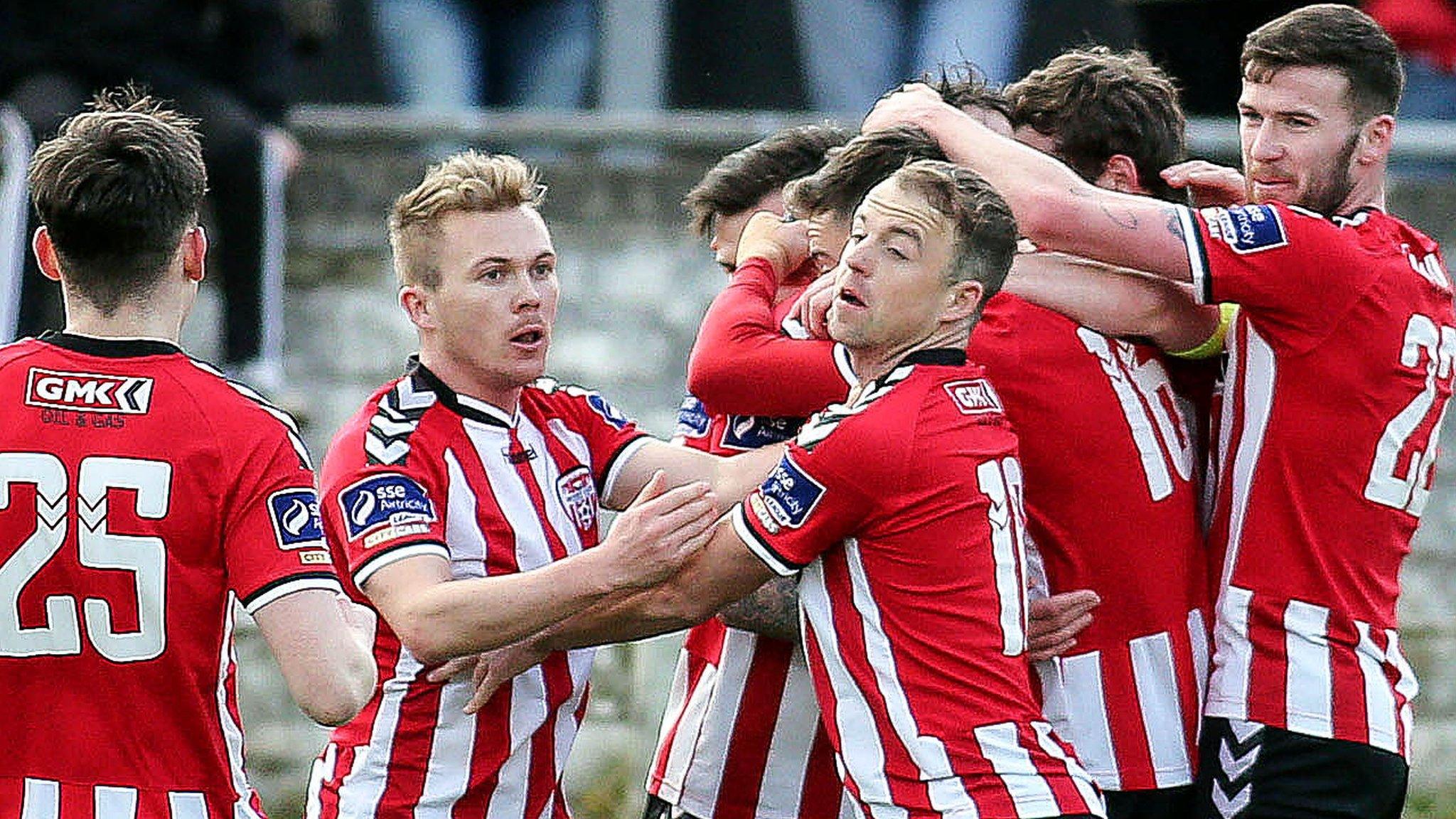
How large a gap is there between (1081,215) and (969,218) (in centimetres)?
29

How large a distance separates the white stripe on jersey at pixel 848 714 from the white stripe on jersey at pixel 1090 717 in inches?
23.1

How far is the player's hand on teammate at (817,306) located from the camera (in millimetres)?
4207

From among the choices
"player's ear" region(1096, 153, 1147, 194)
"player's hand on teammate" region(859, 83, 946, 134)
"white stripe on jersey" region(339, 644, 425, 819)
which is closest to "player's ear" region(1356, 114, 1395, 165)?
"player's ear" region(1096, 153, 1147, 194)

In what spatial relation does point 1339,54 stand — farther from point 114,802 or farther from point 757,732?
point 114,802

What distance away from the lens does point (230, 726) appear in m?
3.83

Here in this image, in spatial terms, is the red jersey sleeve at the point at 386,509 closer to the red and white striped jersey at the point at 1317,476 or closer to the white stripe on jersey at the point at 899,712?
the white stripe on jersey at the point at 899,712

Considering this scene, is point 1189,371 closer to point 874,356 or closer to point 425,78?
point 874,356

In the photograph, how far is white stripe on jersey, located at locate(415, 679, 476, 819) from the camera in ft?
13.7

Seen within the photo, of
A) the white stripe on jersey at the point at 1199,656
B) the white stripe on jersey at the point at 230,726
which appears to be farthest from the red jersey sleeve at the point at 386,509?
the white stripe on jersey at the point at 1199,656

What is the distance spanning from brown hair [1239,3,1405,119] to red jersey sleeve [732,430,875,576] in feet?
4.09

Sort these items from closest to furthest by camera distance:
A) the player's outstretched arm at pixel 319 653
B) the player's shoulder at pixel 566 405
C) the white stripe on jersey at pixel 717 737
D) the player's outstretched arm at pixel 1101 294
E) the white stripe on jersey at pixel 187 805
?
the player's outstretched arm at pixel 319 653 → the white stripe on jersey at pixel 187 805 → the player's outstretched arm at pixel 1101 294 → the player's shoulder at pixel 566 405 → the white stripe on jersey at pixel 717 737

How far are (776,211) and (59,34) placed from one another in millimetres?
3629

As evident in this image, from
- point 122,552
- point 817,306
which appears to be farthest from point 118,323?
point 817,306

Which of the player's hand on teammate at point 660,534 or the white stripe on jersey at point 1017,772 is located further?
the player's hand on teammate at point 660,534
